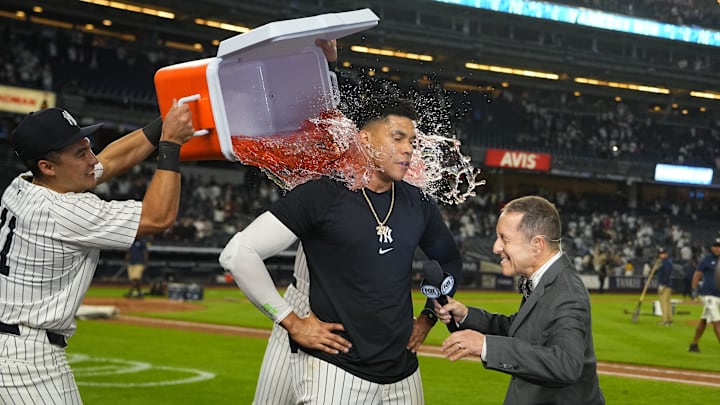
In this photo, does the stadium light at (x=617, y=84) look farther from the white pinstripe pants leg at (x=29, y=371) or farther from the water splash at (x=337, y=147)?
the white pinstripe pants leg at (x=29, y=371)

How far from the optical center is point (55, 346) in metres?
3.94

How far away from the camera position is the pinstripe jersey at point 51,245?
3.81m

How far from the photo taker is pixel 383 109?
4035 mm

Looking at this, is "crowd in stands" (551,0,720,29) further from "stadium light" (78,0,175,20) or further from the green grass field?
"stadium light" (78,0,175,20)

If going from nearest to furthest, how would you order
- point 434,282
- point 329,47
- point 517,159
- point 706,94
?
point 434,282 < point 329,47 < point 706,94 < point 517,159

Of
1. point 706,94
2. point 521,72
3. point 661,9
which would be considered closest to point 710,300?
point 706,94

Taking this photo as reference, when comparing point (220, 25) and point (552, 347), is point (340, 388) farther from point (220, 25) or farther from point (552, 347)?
point (220, 25)

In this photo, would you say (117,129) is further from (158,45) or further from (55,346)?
(55,346)

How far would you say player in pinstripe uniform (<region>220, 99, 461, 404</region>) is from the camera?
3.92 meters

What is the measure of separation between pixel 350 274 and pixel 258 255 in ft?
1.40

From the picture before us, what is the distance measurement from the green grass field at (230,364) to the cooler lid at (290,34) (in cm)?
621

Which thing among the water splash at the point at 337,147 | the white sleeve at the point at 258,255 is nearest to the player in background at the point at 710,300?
the water splash at the point at 337,147

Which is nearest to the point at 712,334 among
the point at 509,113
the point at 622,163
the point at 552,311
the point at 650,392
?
the point at 650,392

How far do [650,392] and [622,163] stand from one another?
101ft
